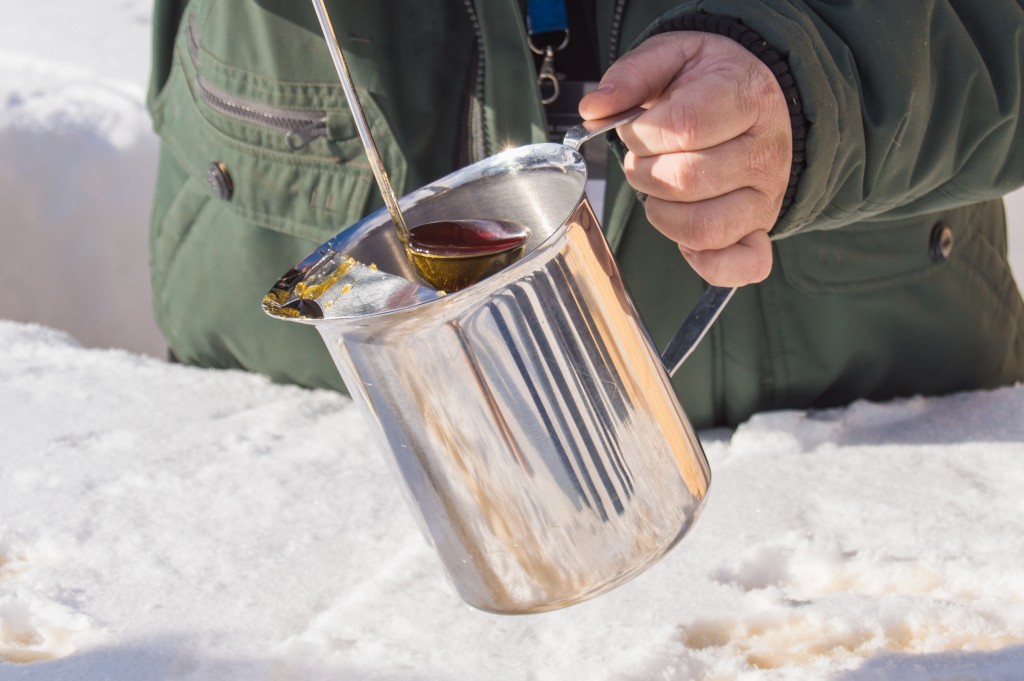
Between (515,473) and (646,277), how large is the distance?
443 millimetres

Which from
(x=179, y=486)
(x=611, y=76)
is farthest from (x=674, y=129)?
(x=179, y=486)

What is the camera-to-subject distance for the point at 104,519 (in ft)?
3.18

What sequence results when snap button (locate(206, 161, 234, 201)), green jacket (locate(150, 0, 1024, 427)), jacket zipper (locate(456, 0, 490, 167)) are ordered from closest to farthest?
green jacket (locate(150, 0, 1024, 427)) → jacket zipper (locate(456, 0, 490, 167)) → snap button (locate(206, 161, 234, 201))

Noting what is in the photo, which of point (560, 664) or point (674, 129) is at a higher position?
point (674, 129)

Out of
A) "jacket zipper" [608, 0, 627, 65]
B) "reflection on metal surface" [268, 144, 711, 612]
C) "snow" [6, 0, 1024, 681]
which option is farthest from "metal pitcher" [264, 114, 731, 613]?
"jacket zipper" [608, 0, 627, 65]

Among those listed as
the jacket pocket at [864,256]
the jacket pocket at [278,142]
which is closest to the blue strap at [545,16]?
the jacket pocket at [278,142]

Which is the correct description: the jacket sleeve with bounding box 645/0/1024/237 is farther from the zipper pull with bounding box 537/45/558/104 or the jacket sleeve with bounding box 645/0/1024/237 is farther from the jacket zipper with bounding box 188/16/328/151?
the jacket zipper with bounding box 188/16/328/151

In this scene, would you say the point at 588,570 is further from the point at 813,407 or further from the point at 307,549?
the point at 813,407

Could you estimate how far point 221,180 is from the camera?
1168 millimetres

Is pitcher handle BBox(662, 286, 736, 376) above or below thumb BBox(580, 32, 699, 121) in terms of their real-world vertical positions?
below

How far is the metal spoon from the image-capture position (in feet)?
2.12

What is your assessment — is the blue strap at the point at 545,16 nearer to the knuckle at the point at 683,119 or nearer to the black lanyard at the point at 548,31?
the black lanyard at the point at 548,31

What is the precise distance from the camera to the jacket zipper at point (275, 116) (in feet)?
3.56

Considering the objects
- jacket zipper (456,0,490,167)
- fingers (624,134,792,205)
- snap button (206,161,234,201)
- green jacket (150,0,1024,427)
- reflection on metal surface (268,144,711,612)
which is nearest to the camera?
reflection on metal surface (268,144,711,612)
